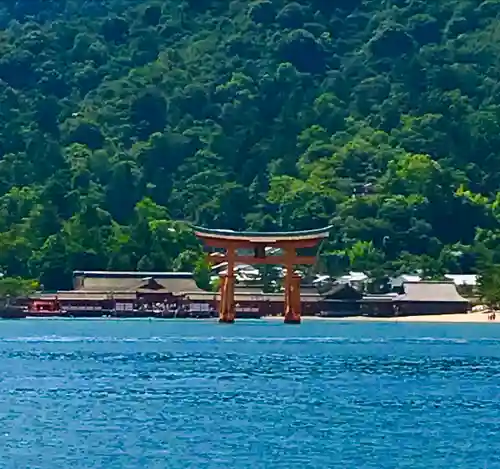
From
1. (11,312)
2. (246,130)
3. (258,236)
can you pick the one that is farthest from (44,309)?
(246,130)

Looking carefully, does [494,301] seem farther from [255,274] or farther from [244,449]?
[244,449]

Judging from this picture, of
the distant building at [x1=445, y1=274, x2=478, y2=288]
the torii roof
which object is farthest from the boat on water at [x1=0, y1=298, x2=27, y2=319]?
the distant building at [x1=445, y1=274, x2=478, y2=288]

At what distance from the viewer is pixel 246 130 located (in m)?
131

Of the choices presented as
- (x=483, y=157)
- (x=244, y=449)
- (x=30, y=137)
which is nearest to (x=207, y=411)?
(x=244, y=449)

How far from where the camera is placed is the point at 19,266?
99812 millimetres

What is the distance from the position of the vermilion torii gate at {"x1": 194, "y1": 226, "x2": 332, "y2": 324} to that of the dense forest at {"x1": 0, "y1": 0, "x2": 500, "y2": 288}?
54.9 feet

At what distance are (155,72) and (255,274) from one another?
4646cm

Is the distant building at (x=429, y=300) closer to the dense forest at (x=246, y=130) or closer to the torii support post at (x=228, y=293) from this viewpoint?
the dense forest at (x=246, y=130)

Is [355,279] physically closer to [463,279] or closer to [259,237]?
[463,279]

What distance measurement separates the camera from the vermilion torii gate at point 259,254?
3081 inches

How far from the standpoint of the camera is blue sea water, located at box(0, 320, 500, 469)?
1174 inches

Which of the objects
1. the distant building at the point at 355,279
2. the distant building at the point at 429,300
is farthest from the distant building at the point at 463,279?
the distant building at the point at 355,279

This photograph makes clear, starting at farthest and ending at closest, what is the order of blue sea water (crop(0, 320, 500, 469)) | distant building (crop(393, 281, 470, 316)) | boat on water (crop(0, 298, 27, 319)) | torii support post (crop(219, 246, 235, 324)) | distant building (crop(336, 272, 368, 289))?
1. distant building (crop(336, 272, 368, 289))
2. boat on water (crop(0, 298, 27, 319))
3. distant building (crop(393, 281, 470, 316))
4. torii support post (crop(219, 246, 235, 324))
5. blue sea water (crop(0, 320, 500, 469))

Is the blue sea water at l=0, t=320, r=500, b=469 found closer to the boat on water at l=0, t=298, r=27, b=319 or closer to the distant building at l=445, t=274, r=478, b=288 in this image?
the boat on water at l=0, t=298, r=27, b=319
